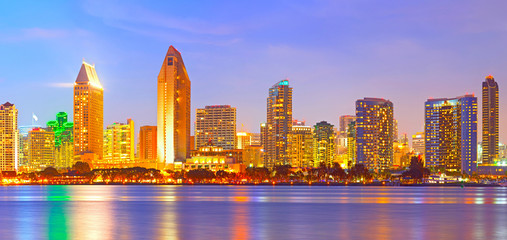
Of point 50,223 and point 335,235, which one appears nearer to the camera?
point 335,235

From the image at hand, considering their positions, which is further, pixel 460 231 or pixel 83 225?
pixel 83 225

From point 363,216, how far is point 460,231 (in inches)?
844

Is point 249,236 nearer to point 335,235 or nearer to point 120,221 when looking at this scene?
point 335,235

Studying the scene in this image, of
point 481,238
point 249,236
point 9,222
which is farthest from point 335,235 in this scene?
point 9,222

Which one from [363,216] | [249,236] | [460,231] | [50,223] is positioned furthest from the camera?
[363,216]

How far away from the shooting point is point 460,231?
64000mm

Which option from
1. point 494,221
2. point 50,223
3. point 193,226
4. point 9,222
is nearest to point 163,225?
point 193,226

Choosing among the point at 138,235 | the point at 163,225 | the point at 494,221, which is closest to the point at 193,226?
the point at 163,225

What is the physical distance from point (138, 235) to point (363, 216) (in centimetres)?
3443

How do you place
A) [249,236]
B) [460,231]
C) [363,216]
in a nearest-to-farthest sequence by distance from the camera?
[249,236], [460,231], [363,216]

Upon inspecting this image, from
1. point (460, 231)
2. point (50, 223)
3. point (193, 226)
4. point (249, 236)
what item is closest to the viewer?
point (249, 236)

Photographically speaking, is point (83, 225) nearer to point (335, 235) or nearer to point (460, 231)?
point (335, 235)

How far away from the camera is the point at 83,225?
2771 inches

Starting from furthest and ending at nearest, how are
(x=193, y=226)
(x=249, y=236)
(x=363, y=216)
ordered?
(x=363, y=216) < (x=193, y=226) < (x=249, y=236)
